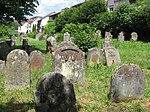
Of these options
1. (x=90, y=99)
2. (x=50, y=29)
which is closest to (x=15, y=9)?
(x=90, y=99)

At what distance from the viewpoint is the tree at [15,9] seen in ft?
58.5

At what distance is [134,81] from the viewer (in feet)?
30.7

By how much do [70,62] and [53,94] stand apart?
449 cm

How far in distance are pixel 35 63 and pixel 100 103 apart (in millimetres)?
5576

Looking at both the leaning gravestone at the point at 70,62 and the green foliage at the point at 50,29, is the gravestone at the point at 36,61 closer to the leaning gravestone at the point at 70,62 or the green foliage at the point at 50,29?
the leaning gravestone at the point at 70,62

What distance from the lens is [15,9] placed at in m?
18.3

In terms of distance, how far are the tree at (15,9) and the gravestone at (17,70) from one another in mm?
7618

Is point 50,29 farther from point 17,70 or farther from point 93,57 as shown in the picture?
point 17,70

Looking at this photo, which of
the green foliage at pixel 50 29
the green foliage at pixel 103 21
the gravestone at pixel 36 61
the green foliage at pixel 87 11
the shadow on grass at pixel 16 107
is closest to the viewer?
the shadow on grass at pixel 16 107

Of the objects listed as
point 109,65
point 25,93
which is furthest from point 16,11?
point 25,93

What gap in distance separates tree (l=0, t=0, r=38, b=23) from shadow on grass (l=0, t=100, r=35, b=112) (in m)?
9.52

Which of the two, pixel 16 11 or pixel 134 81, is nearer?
pixel 134 81

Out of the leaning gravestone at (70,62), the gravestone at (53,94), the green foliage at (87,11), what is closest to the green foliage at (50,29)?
the green foliage at (87,11)

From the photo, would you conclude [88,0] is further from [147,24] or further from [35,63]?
[35,63]
